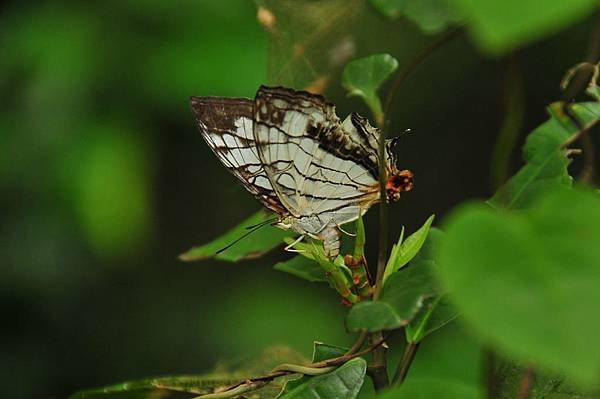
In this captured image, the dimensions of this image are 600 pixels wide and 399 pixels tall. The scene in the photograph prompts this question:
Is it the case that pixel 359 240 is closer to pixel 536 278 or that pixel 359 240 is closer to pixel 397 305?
pixel 397 305

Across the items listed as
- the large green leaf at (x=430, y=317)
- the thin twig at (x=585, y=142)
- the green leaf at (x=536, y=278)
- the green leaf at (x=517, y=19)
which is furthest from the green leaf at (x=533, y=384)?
the green leaf at (x=517, y=19)

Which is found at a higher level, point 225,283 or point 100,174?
point 100,174

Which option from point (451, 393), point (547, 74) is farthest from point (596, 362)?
point (547, 74)

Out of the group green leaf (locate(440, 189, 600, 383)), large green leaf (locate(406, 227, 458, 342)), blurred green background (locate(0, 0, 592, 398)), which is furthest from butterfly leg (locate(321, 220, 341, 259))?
blurred green background (locate(0, 0, 592, 398))

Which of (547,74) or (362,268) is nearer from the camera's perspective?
(362,268)

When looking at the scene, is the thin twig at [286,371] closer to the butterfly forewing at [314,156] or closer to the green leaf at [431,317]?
the green leaf at [431,317]

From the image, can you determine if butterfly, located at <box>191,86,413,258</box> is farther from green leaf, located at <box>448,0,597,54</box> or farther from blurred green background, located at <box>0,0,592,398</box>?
blurred green background, located at <box>0,0,592,398</box>

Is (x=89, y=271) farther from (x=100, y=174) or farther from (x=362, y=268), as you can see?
(x=362, y=268)

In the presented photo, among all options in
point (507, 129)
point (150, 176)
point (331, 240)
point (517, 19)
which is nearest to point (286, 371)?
point (331, 240)
